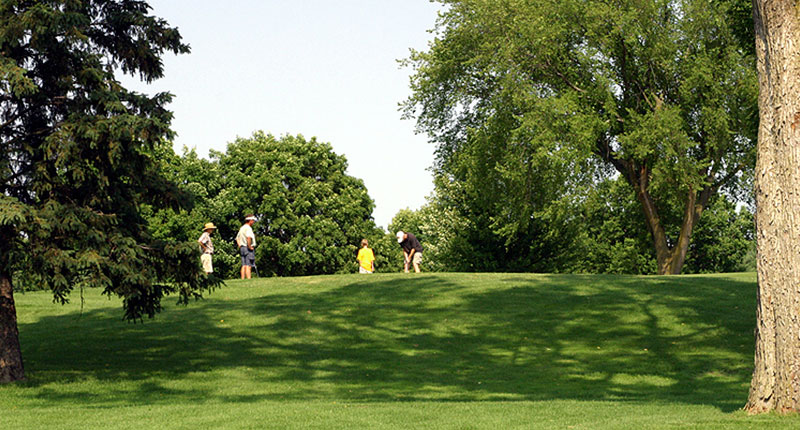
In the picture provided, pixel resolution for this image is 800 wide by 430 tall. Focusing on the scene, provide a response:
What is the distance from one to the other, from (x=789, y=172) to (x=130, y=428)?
9001 millimetres

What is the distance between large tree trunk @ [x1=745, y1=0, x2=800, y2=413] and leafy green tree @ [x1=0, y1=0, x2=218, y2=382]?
415 inches

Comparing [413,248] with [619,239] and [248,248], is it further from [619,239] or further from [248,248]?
[619,239]

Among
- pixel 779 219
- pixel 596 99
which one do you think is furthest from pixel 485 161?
pixel 779 219

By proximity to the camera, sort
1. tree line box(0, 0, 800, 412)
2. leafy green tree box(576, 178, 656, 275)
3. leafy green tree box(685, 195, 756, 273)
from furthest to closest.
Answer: leafy green tree box(685, 195, 756, 273) → leafy green tree box(576, 178, 656, 275) → tree line box(0, 0, 800, 412)

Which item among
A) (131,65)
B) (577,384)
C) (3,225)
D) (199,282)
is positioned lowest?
(577,384)

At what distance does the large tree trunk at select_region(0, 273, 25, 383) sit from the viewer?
17.0 metres

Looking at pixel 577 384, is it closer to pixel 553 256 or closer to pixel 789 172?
pixel 789 172

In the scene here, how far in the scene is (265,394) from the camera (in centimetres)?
1662

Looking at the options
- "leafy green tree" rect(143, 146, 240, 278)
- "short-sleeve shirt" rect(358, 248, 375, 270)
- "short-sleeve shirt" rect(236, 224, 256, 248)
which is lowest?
"short-sleeve shirt" rect(358, 248, 375, 270)

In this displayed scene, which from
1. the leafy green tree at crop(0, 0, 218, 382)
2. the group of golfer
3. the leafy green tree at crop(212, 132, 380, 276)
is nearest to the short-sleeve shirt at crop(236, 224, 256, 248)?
the group of golfer

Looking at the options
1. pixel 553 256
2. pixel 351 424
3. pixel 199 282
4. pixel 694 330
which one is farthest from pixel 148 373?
pixel 553 256

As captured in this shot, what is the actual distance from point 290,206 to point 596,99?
1126 inches

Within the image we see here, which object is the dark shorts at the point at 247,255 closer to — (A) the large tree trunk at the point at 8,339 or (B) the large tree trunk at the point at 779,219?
(A) the large tree trunk at the point at 8,339

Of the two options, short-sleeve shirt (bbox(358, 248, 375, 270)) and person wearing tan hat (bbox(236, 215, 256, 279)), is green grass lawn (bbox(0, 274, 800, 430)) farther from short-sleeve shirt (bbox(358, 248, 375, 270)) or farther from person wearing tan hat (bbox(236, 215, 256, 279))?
short-sleeve shirt (bbox(358, 248, 375, 270))
